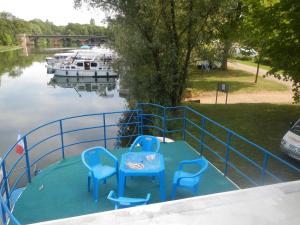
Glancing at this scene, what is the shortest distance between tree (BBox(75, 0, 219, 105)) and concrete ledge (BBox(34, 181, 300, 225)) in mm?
11115

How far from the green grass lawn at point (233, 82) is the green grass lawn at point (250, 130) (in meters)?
5.07

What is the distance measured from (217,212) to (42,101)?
29097 mm

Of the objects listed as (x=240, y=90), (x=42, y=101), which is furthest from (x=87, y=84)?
(x=240, y=90)

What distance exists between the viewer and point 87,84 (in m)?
42.4

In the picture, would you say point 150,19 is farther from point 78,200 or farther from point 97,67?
point 97,67

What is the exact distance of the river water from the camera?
2228cm

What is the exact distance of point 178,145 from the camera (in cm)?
894

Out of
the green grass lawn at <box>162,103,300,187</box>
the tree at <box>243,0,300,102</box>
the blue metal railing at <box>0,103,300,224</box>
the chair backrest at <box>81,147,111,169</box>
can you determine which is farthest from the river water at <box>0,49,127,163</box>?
the tree at <box>243,0,300,102</box>

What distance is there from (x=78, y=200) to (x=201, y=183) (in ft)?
9.08

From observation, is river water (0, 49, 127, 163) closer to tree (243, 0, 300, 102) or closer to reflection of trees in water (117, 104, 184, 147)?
reflection of trees in water (117, 104, 184, 147)

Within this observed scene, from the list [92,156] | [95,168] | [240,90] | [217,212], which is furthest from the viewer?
[240,90]

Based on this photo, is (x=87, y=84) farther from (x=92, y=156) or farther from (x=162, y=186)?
(x=162, y=186)

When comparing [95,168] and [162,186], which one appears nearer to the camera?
[162,186]

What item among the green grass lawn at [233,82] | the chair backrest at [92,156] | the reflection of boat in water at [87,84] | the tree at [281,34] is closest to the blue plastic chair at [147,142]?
the chair backrest at [92,156]
